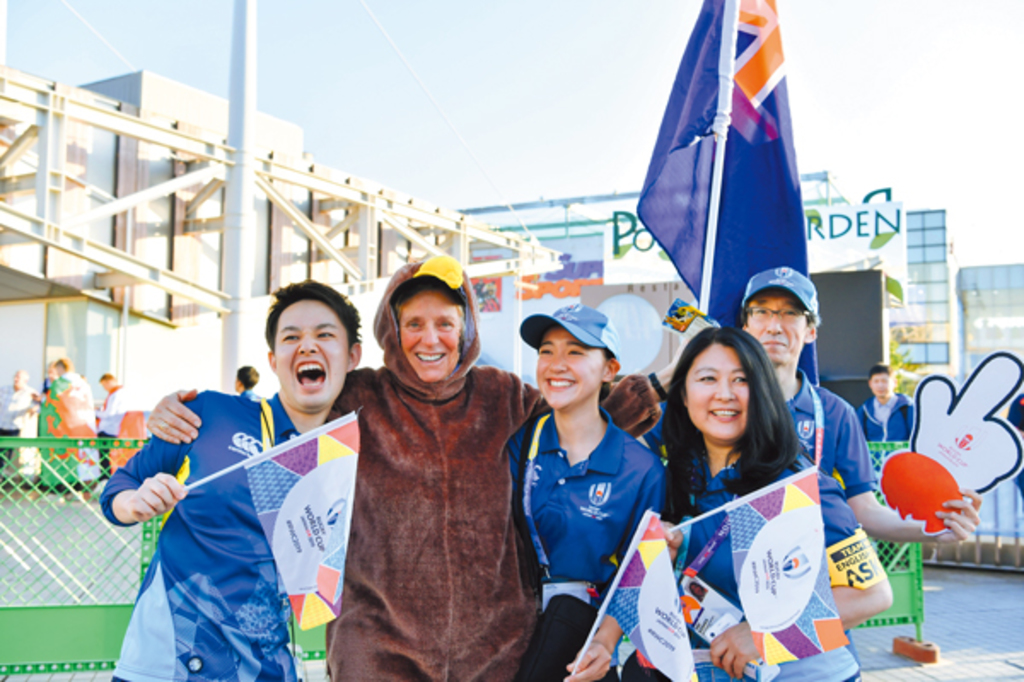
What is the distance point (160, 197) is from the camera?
13312 millimetres

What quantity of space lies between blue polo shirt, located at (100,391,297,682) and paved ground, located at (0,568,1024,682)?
286cm

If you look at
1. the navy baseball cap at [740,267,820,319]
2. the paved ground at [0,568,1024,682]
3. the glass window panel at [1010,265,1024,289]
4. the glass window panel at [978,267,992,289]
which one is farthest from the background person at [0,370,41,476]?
the glass window panel at [978,267,992,289]

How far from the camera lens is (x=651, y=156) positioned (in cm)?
409

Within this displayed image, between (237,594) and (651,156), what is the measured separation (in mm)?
3046

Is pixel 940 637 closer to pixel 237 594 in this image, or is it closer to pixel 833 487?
pixel 833 487

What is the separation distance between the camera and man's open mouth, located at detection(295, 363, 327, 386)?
234 centimetres

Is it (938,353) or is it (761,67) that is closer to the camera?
(761,67)

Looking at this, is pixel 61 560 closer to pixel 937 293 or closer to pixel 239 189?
pixel 239 189

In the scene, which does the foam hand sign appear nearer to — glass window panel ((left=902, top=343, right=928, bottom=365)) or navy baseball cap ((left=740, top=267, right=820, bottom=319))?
navy baseball cap ((left=740, top=267, right=820, bottom=319))

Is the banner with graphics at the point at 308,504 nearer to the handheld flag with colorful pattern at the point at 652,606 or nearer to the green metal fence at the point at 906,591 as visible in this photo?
the handheld flag with colorful pattern at the point at 652,606

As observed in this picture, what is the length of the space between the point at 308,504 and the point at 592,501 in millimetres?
873

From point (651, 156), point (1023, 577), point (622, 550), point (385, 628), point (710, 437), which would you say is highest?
point (651, 156)

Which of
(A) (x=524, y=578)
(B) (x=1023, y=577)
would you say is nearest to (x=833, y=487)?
(A) (x=524, y=578)

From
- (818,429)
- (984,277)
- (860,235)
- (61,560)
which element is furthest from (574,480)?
(984,277)
